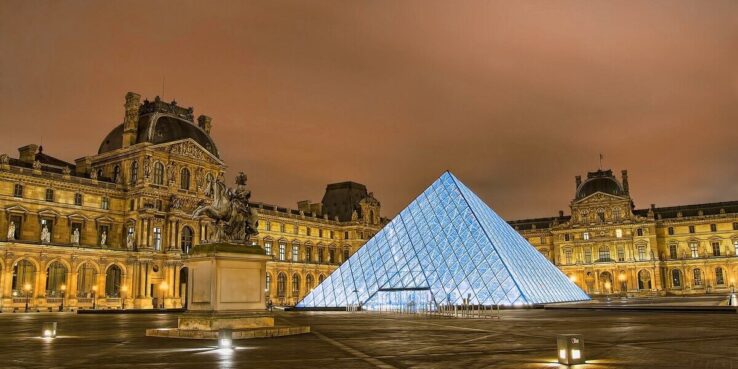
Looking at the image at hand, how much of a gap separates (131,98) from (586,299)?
3724 cm

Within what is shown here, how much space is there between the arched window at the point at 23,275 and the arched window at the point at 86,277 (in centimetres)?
337

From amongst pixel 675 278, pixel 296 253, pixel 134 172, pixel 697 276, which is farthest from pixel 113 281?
pixel 697 276

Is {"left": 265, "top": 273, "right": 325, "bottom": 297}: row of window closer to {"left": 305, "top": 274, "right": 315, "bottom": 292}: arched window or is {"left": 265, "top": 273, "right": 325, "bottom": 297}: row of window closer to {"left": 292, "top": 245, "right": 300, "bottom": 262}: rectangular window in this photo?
{"left": 305, "top": 274, "right": 315, "bottom": 292}: arched window

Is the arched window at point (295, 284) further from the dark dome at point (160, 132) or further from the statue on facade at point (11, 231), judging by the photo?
the statue on facade at point (11, 231)

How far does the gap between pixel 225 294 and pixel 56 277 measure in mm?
37770

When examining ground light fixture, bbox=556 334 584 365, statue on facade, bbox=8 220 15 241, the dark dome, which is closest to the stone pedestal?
ground light fixture, bbox=556 334 584 365

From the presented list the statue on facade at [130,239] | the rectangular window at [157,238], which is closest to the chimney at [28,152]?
the statue on facade at [130,239]

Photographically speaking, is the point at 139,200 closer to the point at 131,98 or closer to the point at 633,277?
the point at 131,98

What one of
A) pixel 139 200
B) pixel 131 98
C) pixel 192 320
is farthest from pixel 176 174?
pixel 192 320

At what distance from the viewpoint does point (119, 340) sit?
1224cm

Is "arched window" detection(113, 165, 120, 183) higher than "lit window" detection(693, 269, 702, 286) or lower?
higher

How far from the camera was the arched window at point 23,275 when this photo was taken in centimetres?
4262

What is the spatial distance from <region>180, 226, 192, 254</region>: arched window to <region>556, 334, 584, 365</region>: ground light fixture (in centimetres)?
4556

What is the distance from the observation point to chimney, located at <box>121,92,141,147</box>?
49656 mm
